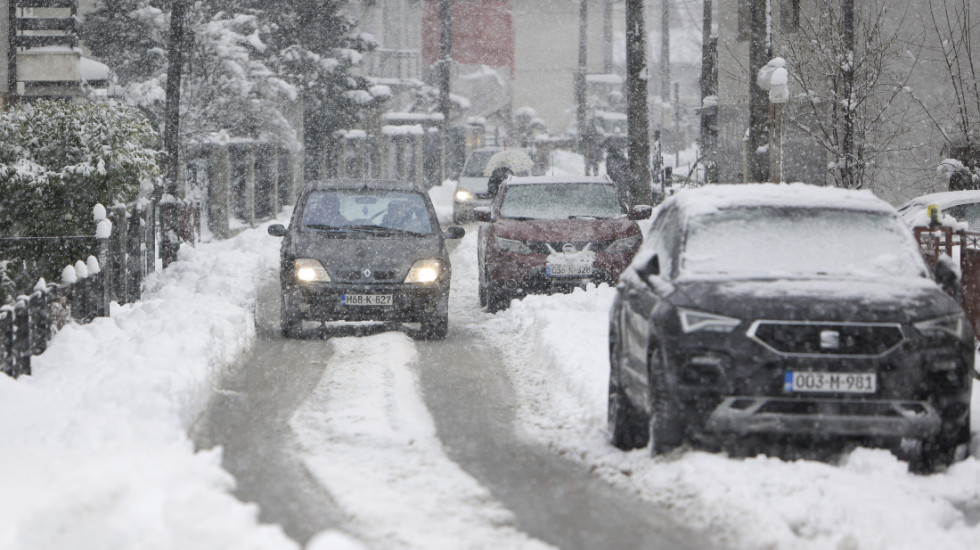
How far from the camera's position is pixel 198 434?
8.68m

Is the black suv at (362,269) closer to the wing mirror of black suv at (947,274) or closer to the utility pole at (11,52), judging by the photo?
the wing mirror of black suv at (947,274)

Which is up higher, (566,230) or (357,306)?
(566,230)

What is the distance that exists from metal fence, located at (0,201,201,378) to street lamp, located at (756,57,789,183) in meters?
7.88

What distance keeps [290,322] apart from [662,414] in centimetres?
705

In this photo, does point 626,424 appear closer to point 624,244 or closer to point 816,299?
point 816,299

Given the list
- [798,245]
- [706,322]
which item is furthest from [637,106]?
[706,322]

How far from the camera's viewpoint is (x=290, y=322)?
13445 millimetres

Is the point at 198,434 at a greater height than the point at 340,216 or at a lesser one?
lesser

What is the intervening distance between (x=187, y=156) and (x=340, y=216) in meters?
16.9

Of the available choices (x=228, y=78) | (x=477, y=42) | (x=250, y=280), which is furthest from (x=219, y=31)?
(x=477, y=42)

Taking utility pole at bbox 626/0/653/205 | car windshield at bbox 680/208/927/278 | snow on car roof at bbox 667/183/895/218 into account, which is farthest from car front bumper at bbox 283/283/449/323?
utility pole at bbox 626/0/653/205

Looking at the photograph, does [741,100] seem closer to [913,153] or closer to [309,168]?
[913,153]

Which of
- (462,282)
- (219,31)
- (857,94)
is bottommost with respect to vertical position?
(462,282)

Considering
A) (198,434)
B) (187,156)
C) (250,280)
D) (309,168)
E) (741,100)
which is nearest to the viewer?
(198,434)
